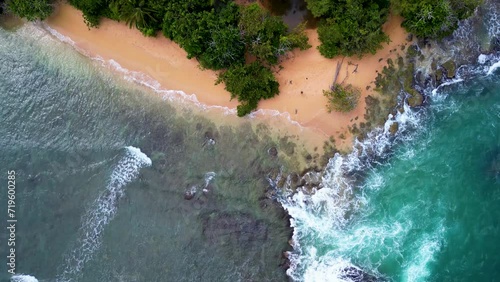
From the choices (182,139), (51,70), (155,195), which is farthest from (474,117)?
(51,70)

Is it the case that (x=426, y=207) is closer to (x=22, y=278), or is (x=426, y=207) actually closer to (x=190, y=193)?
(x=190, y=193)

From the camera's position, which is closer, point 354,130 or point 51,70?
point 354,130

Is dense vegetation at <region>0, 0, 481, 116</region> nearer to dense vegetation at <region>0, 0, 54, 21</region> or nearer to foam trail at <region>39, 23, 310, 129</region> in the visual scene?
dense vegetation at <region>0, 0, 54, 21</region>

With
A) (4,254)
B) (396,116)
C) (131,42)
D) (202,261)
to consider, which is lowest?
(4,254)

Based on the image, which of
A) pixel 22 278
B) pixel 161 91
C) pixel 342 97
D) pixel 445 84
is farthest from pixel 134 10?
pixel 445 84

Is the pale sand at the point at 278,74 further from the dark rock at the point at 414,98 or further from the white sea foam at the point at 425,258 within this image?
the white sea foam at the point at 425,258

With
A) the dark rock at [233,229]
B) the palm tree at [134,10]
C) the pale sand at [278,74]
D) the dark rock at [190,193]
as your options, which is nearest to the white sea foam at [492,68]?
the pale sand at [278,74]

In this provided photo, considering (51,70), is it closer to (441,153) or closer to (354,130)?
(354,130)
